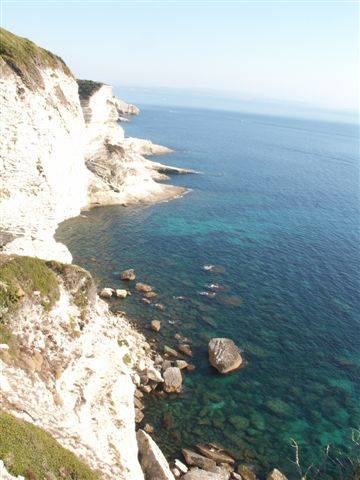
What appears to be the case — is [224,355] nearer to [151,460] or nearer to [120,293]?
[151,460]

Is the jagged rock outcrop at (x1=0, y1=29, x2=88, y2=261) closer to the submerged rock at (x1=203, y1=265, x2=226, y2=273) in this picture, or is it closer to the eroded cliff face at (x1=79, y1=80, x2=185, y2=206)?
the eroded cliff face at (x1=79, y1=80, x2=185, y2=206)

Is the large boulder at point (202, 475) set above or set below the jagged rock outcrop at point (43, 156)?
below

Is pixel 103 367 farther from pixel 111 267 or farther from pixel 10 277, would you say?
pixel 111 267

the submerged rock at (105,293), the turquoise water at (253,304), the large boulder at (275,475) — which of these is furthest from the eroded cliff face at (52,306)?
the large boulder at (275,475)

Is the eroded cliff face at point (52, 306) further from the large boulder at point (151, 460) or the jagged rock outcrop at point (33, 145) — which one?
the large boulder at point (151, 460)

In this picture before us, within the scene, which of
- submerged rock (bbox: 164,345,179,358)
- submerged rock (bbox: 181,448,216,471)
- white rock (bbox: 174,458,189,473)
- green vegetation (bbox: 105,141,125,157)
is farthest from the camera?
green vegetation (bbox: 105,141,125,157)

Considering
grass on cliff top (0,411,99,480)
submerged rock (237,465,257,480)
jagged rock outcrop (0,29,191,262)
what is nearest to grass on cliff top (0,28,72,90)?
jagged rock outcrop (0,29,191,262)
